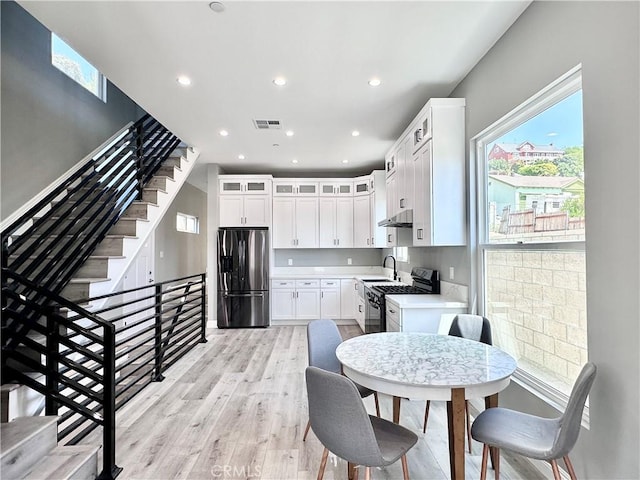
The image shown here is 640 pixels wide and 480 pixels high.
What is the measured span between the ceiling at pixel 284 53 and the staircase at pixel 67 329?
1219 mm

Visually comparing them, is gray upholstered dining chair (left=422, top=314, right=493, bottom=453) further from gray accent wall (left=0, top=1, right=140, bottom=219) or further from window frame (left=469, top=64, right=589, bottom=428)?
gray accent wall (left=0, top=1, right=140, bottom=219)

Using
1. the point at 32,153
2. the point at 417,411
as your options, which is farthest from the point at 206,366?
the point at 32,153

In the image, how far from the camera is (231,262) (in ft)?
18.5

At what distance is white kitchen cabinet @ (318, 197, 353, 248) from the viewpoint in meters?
6.20

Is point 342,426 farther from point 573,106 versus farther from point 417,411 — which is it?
point 573,106

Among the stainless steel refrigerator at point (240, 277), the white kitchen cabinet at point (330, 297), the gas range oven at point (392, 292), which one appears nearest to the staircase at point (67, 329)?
the stainless steel refrigerator at point (240, 277)

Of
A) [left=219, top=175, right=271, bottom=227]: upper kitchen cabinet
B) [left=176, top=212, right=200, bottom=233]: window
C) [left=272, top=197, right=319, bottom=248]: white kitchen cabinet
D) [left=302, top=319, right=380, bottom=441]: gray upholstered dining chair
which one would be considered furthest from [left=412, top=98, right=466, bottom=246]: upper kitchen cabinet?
[left=176, top=212, right=200, bottom=233]: window

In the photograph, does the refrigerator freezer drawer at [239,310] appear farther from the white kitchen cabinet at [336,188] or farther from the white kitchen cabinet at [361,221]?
the white kitchen cabinet at [336,188]

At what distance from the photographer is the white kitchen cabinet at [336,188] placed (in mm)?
6199

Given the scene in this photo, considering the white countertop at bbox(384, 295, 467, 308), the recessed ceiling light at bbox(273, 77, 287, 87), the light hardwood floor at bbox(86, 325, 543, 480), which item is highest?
the recessed ceiling light at bbox(273, 77, 287, 87)

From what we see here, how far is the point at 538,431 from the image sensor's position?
1.60 meters

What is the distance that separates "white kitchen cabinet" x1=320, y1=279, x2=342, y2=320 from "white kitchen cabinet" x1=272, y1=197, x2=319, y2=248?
770 mm

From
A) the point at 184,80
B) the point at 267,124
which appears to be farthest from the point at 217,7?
the point at 267,124

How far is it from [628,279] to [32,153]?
4806mm
